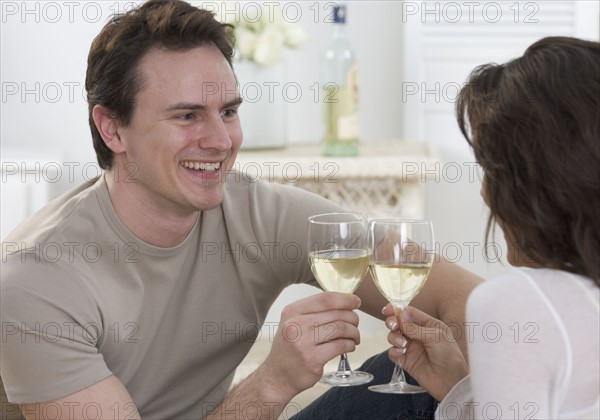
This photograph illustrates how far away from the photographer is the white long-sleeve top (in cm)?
100

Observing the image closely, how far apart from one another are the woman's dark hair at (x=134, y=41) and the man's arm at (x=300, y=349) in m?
0.59

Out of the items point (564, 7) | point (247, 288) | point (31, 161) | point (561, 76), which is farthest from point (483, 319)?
point (564, 7)

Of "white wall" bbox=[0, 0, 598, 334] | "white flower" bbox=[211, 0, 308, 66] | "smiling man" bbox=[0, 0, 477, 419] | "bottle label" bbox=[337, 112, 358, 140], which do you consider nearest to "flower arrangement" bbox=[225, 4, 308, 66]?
"white flower" bbox=[211, 0, 308, 66]

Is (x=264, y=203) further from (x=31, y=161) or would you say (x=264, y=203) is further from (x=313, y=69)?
(x=313, y=69)

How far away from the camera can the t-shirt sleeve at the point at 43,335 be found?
1451mm

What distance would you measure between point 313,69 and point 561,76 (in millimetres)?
2314

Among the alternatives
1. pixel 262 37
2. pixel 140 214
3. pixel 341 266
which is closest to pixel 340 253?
pixel 341 266

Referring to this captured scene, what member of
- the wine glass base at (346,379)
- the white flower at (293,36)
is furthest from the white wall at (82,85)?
the wine glass base at (346,379)

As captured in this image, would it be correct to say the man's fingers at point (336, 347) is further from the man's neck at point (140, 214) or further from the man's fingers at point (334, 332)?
the man's neck at point (140, 214)

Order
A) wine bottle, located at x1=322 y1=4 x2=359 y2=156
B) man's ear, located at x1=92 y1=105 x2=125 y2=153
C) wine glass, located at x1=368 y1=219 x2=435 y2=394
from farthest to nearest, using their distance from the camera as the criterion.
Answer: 1. wine bottle, located at x1=322 y1=4 x2=359 y2=156
2. man's ear, located at x1=92 y1=105 x2=125 y2=153
3. wine glass, located at x1=368 y1=219 x2=435 y2=394

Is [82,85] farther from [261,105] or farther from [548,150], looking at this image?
[548,150]

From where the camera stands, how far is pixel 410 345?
138cm

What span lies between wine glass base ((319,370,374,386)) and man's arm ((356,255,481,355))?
0.97 feet

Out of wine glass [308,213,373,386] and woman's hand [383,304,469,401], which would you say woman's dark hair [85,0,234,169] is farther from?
woman's hand [383,304,469,401]
